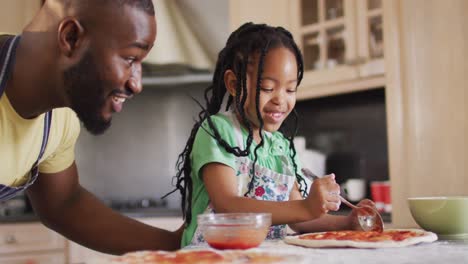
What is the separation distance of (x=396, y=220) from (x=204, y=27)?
61.5 inches

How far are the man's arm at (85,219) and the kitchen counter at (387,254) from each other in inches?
22.9

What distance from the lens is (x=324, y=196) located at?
1001 mm

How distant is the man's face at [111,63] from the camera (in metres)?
0.99

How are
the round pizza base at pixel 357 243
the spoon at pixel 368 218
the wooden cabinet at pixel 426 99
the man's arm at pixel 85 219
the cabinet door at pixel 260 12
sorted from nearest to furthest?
the round pizza base at pixel 357 243 → the spoon at pixel 368 218 → the man's arm at pixel 85 219 → the wooden cabinet at pixel 426 99 → the cabinet door at pixel 260 12

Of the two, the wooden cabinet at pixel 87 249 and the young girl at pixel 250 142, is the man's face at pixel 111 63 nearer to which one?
the young girl at pixel 250 142

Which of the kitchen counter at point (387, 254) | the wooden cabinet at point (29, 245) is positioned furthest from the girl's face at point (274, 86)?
the wooden cabinet at point (29, 245)

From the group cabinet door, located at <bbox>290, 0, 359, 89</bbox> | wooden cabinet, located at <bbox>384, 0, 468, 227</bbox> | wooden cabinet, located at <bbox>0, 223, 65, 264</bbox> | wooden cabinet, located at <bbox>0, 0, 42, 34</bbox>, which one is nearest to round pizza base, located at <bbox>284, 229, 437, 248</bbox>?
wooden cabinet, located at <bbox>384, 0, 468, 227</bbox>

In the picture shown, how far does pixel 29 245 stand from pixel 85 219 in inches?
59.3

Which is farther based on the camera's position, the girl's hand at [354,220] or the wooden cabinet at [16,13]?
the wooden cabinet at [16,13]

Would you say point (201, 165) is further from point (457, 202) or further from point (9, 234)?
point (9, 234)

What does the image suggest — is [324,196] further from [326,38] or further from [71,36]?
[326,38]

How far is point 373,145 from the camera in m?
2.96

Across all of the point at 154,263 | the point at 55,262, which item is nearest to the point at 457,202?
the point at 154,263

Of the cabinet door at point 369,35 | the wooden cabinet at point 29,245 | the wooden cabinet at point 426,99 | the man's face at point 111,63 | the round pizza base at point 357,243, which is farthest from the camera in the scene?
the wooden cabinet at point 29,245
